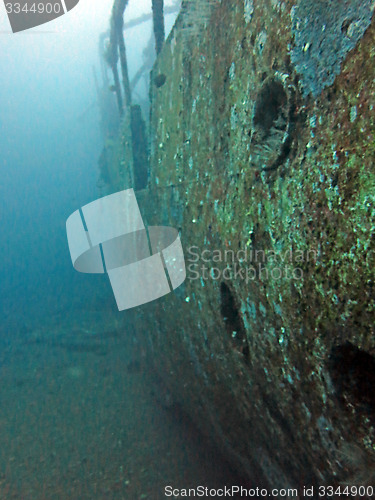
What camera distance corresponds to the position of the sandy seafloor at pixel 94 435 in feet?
10.5

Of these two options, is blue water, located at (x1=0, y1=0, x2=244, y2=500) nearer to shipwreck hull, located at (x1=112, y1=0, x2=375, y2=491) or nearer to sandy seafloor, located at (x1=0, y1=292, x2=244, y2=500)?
sandy seafloor, located at (x1=0, y1=292, x2=244, y2=500)

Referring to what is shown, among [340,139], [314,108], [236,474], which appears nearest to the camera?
[340,139]

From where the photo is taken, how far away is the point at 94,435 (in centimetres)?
409

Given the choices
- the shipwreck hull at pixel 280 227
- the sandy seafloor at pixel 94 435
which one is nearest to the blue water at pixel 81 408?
the sandy seafloor at pixel 94 435

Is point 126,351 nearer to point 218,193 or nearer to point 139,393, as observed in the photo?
point 139,393

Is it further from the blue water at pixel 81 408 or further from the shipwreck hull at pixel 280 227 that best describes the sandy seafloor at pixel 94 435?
the shipwreck hull at pixel 280 227

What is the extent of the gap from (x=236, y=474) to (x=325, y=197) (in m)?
2.58

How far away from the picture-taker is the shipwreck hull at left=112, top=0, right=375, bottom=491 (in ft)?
3.57

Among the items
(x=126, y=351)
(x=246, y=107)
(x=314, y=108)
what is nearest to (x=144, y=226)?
(x=246, y=107)

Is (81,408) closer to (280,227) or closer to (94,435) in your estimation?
(94,435)

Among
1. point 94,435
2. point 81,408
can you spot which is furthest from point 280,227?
point 81,408

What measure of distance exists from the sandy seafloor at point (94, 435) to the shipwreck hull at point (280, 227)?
2.93ft

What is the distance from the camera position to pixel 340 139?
111cm

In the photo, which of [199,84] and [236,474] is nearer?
[199,84]
